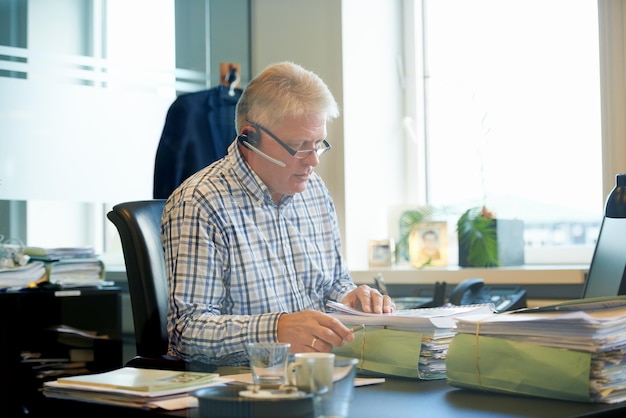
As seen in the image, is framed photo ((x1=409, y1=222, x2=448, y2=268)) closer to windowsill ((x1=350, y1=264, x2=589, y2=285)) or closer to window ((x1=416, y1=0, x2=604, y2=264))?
windowsill ((x1=350, y1=264, x2=589, y2=285))

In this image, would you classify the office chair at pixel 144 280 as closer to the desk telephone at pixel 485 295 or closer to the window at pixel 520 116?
the desk telephone at pixel 485 295

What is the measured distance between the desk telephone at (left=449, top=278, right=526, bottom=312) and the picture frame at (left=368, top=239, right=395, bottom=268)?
1.88 ft

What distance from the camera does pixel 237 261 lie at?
75.3 inches

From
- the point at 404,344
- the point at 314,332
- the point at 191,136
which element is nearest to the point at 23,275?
the point at 191,136

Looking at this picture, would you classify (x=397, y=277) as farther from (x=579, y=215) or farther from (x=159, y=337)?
(x=159, y=337)

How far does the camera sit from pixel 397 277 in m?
3.15

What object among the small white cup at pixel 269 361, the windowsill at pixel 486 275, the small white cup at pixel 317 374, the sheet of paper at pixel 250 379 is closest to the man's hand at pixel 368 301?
the sheet of paper at pixel 250 379

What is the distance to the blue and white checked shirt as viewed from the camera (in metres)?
1.71

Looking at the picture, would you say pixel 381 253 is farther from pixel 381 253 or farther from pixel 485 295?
pixel 485 295

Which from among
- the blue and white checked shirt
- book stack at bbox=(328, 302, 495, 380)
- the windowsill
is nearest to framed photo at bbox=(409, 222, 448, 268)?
the windowsill

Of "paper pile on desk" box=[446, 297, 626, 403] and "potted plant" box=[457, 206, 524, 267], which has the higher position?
"potted plant" box=[457, 206, 524, 267]

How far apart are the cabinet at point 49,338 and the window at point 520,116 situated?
1.45 meters

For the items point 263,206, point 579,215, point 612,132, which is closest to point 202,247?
point 263,206

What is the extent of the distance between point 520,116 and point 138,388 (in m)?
2.56
